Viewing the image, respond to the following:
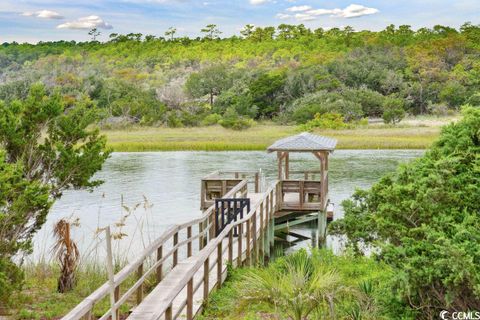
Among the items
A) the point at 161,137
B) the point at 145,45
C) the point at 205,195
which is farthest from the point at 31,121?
the point at 145,45

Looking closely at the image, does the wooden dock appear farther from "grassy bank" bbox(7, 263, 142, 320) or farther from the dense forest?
the dense forest

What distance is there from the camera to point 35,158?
12320mm

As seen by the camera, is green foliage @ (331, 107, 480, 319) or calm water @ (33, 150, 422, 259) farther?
calm water @ (33, 150, 422, 259)

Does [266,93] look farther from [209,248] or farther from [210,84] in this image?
[209,248]

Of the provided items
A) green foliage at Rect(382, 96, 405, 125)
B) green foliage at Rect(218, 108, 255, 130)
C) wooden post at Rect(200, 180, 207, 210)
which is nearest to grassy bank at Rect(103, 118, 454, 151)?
green foliage at Rect(218, 108, 255, 130)

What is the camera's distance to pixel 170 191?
26.9 metres

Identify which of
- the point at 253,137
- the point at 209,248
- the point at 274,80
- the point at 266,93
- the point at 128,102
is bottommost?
the point at 253,137

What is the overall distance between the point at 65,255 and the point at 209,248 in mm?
3902

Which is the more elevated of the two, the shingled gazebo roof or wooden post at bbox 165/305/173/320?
the shingled gazebo roof

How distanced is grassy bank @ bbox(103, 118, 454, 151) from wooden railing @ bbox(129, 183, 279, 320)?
28.7 meters

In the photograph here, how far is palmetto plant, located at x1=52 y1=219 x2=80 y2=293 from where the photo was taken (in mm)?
11812

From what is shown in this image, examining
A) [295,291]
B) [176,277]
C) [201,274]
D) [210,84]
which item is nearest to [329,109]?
[210,84]

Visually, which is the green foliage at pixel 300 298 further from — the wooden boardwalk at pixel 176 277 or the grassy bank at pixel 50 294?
the grassy bank at pixel 50 294

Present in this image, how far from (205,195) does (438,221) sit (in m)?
11.7
